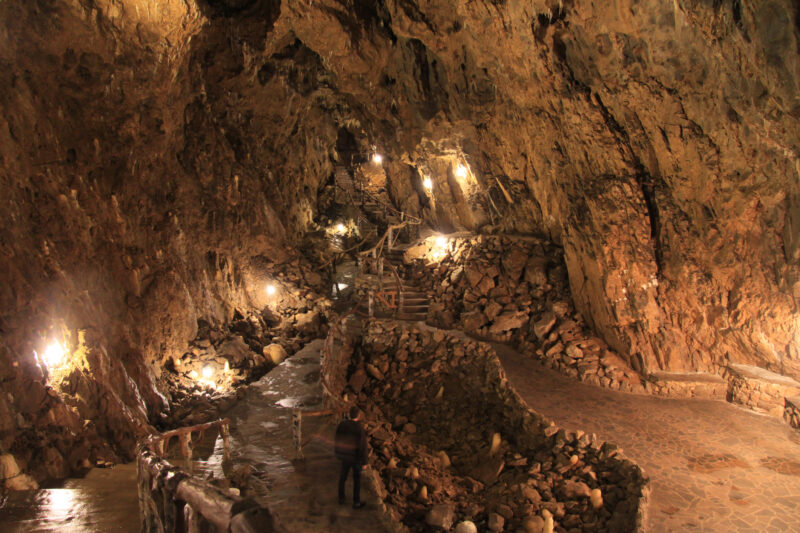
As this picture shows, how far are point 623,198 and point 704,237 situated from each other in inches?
77.7

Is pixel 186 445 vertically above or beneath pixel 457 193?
beneath

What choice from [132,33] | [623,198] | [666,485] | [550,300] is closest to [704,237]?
[623,198]

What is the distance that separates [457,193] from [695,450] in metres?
12.4

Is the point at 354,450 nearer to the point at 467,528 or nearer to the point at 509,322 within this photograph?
the point at 467,528

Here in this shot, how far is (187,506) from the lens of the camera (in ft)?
11.3

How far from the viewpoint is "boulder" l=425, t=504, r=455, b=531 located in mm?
7180

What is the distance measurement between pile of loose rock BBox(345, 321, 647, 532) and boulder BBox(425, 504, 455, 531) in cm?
2

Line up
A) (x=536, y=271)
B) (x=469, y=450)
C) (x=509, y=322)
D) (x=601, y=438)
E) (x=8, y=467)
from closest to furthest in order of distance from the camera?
(x=8, y=467)
(x=601, y=438)
(x=469, y=450)
(x=509, y=322)
(x=536, y=271)

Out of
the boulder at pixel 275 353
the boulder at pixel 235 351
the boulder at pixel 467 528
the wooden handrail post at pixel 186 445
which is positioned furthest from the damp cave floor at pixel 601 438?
the boulder at pixel 275 353

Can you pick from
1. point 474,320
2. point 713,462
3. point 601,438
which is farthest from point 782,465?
point 474,320

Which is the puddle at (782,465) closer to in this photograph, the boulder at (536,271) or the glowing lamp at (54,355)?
the boulder at (536,271)

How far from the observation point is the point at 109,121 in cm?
932

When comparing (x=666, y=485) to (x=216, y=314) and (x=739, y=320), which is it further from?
(x=216, y=314)

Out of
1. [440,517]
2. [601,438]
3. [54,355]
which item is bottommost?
[440,517]
